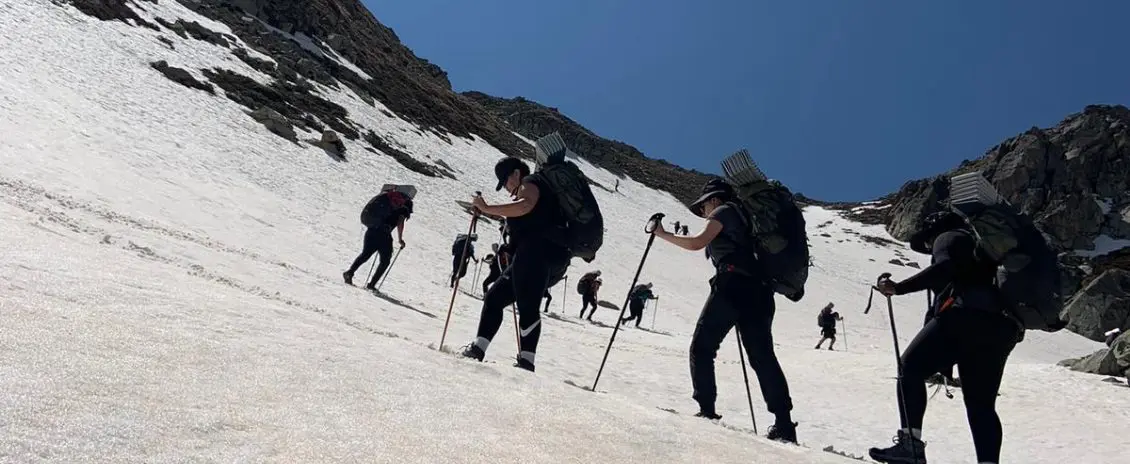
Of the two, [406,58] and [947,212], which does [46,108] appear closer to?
[947,212]

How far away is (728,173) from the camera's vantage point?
509 centimetres

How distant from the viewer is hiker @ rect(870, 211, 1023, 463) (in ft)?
13.4

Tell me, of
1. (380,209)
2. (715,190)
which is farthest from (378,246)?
(715,190)

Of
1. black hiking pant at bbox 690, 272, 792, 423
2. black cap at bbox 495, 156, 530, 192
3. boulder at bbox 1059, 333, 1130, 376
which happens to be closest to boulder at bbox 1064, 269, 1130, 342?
boulder at bbox 1059, 333, 1130, 376

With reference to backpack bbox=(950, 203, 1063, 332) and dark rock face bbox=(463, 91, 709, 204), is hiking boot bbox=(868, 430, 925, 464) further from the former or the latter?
dark rock face bbox=(463, 91, 709, 204)

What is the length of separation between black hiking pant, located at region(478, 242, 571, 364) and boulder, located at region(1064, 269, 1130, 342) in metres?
41.1

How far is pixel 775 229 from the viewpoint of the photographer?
4816mm

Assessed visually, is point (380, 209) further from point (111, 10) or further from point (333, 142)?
point (111, 10)

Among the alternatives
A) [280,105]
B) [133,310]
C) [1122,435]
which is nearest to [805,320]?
[1122,435]

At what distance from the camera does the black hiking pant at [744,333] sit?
4789 millimetres

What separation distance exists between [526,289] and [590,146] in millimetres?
87226

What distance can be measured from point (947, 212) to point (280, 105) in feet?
95.9

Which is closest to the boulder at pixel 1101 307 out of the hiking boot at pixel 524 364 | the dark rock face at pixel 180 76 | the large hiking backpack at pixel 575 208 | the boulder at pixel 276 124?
the boulder at pixel 276 124

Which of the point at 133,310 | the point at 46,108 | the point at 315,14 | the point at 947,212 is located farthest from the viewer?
the point at 315,14
